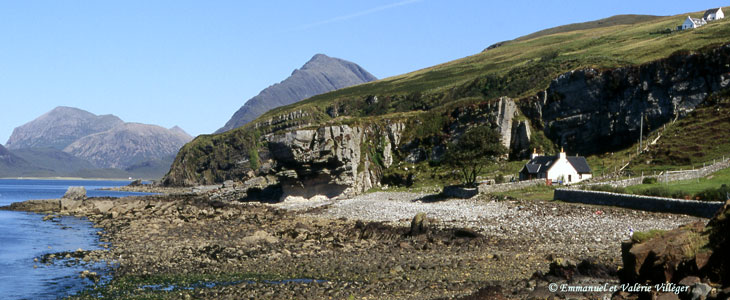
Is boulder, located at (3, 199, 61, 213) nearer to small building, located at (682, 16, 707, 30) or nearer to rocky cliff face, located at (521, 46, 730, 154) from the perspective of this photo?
rocky cliff face, located at (521, 46, 730, 154)

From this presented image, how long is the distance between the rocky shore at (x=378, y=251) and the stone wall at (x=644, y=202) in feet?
3.05

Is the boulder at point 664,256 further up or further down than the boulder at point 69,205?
further up

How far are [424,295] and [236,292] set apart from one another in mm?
6954

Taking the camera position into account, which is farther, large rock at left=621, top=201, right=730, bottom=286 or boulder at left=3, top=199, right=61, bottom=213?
boulder at left=3, top=199, right=61, bottom=213

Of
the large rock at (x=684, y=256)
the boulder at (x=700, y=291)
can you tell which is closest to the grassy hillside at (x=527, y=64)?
the large rock at (x=684, y=256)

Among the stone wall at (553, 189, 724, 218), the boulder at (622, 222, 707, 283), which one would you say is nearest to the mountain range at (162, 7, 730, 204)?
the stone wall at (553, 189, 724, 218)

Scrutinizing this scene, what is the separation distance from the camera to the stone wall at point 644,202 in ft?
99.1

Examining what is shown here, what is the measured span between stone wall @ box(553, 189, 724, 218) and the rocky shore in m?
0.93

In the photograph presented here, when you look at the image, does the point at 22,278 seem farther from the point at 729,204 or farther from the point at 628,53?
the point at 628,53

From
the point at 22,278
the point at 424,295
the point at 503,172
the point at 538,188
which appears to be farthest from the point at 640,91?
the point at 22,278

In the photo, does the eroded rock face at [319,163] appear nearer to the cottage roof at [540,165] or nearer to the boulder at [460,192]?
the boulder at [460,192]

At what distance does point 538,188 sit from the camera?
166ft

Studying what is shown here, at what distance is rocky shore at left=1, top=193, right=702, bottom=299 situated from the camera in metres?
21.3

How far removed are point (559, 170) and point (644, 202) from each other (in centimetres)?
2215
